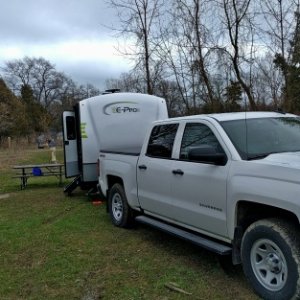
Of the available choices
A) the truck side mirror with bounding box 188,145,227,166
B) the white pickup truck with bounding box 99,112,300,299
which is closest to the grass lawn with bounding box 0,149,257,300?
the white pickup truck with bounding box 99,112,300,299

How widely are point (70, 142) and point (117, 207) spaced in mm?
4556

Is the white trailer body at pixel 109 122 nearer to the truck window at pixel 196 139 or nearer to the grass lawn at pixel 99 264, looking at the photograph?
the grass lawn at pixel 99 264

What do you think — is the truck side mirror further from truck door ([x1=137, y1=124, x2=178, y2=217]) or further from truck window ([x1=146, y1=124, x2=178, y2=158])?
truck window ([x1=146, y1=124, x2=178, y2=158])

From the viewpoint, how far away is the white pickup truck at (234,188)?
14.8 feet

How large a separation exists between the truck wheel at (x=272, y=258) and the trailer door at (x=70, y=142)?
8.34 metres

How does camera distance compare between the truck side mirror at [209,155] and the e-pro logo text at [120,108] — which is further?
the e-pro logo text at [120,108]

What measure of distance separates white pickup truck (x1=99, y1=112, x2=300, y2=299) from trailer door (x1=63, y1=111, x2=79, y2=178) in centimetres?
546

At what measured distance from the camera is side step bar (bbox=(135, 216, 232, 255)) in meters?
5.25

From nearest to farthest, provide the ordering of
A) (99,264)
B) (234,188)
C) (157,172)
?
(234,188) < (99,264) < (157,172)

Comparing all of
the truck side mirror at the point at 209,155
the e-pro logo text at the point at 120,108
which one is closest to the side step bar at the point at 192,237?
the truck side mirror at the point at 209,155

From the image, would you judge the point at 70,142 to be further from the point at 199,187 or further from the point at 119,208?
the point at 199,187

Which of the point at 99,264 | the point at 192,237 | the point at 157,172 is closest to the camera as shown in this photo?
the point at 192,237

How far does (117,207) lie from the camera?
8.51 meters

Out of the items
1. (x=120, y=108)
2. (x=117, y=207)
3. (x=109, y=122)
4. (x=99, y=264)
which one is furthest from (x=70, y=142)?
(x=99, y=264)
